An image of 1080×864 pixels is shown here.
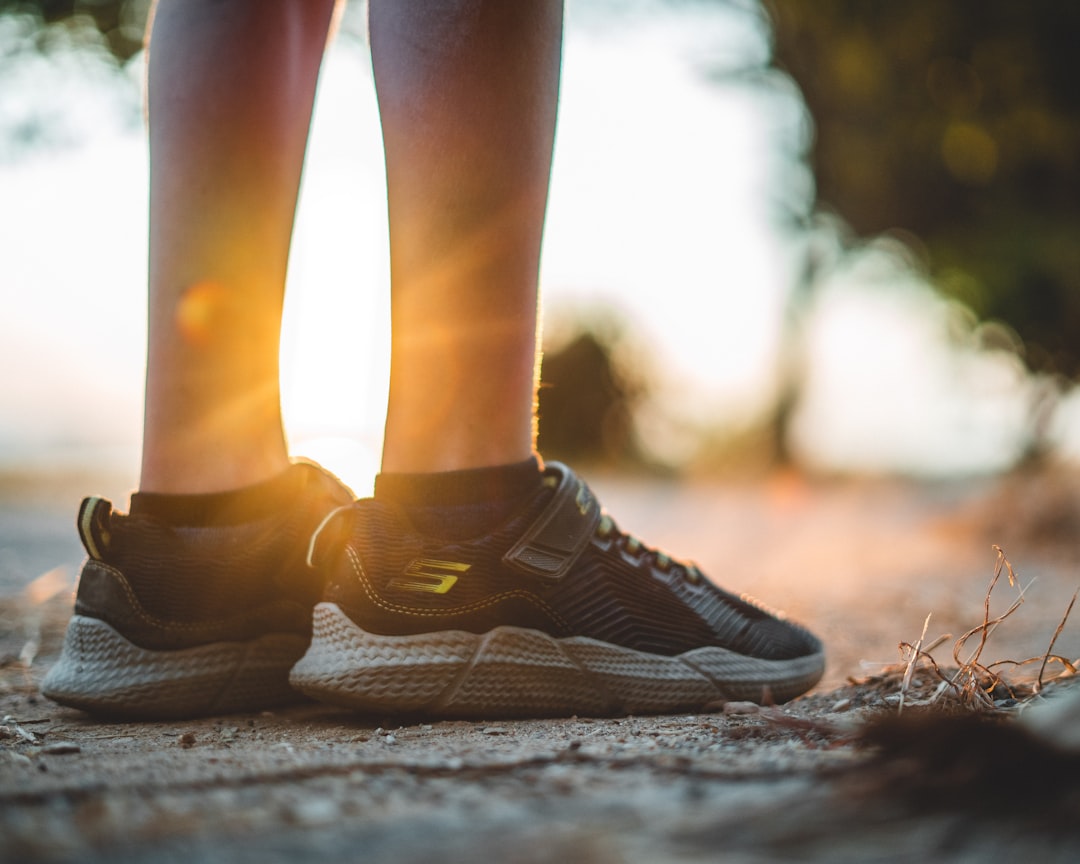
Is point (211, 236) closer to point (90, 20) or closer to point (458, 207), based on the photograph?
point (458, 207)

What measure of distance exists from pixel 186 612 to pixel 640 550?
1.92 ft

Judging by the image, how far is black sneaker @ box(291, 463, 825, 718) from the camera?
104 centimetres

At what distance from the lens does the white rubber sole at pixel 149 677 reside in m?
1.10

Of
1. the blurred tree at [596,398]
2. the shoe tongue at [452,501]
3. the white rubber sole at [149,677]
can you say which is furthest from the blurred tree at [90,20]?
the blurred tree at [596,398]

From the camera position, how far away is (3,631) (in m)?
1.90

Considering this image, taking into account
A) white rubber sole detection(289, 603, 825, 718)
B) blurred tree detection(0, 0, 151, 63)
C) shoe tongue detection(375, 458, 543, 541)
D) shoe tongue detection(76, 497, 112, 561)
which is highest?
blurred tree detection(0, 0, 151, 63)

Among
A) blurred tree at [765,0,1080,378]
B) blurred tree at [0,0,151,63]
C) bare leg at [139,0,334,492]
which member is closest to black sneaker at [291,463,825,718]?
bare leg at [139,0,334,492]

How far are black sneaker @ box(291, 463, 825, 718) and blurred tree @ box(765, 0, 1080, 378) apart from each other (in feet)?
20.4

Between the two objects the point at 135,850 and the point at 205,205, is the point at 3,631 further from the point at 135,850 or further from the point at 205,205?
the point at 135,850

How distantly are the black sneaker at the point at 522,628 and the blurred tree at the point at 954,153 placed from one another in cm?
622

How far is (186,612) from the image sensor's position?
114cm

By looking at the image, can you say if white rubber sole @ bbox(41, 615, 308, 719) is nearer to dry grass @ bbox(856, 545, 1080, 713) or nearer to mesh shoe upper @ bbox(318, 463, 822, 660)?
mesh shoe upper @ bbox(318, 463, 822, 660)

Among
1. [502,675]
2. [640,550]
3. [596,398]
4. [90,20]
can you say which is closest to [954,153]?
[596,398]

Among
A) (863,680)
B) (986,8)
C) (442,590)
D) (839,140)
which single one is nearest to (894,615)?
(863,680)
